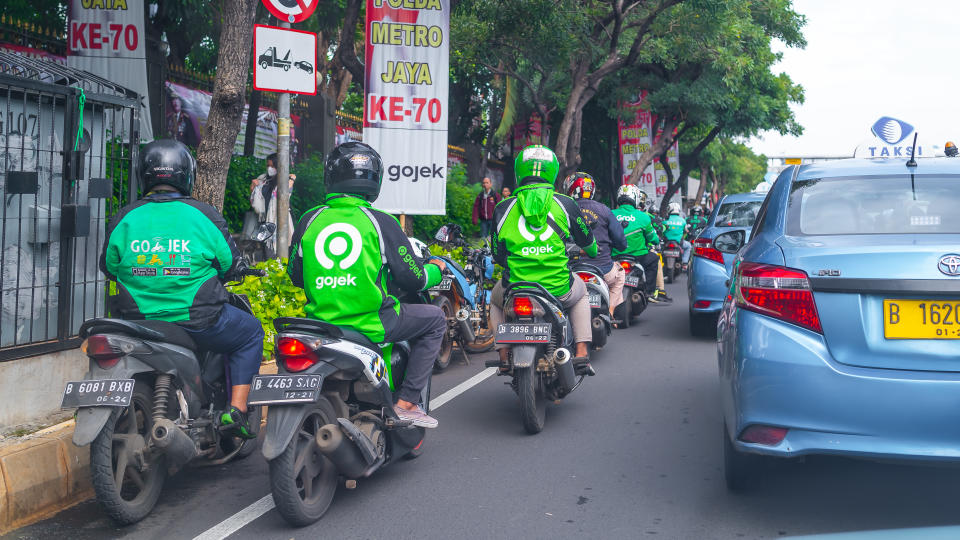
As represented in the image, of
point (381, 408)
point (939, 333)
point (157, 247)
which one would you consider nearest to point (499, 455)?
point (381, 408)

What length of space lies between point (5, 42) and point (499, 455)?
10.0 m

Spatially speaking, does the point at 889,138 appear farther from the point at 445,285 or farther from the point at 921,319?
the point at 921,319

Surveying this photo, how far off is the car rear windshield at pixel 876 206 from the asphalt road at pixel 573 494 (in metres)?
1.32

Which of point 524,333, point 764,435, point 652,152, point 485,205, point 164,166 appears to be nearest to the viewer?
point 764,435

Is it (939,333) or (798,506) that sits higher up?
(939,333)

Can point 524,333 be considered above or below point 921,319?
below

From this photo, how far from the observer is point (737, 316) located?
4215 millimetres

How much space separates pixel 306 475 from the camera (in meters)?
4.32

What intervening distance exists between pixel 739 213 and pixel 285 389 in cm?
998

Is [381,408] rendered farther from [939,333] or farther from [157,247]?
[939,333]

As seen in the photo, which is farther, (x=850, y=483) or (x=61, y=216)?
(x=61, y=216)

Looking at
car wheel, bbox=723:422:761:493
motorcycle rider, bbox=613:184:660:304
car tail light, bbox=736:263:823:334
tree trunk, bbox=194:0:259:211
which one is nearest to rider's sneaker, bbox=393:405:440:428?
car wheel, bbox=723:422:761:493

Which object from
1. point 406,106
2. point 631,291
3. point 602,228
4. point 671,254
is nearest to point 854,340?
point 602,228

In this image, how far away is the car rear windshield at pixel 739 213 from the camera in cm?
1277
